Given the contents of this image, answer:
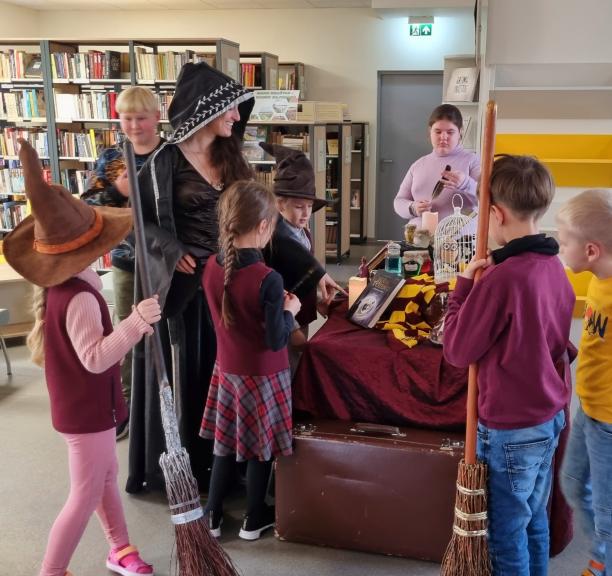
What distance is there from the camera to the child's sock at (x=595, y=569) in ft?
6.65

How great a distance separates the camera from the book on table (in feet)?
7.43

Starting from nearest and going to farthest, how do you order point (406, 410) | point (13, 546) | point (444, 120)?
point (406, 410), point (13, 546), point (444, 120)

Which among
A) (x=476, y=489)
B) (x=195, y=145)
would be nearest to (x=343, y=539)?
(x=476, y=489)

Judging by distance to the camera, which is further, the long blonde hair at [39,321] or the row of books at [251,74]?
the row of books at [251,74]

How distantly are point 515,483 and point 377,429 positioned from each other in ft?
1.75

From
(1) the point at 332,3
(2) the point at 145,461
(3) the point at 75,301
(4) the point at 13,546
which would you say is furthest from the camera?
(1) the point at 332,3

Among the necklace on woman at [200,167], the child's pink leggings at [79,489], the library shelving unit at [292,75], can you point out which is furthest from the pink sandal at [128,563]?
the library shelving unit at [292,75]

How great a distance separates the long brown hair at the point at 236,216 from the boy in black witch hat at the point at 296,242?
0.36 metres

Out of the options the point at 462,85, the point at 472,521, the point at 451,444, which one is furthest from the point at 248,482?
the point at 462,85

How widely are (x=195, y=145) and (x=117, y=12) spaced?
27.6 feet

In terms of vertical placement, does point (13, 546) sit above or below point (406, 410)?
below

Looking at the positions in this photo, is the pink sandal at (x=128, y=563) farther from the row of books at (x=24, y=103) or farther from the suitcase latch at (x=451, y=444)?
the row of books at (x=24, y=103)

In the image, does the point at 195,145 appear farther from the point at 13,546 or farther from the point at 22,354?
the point at 22,354

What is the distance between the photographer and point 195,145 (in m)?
2.35
